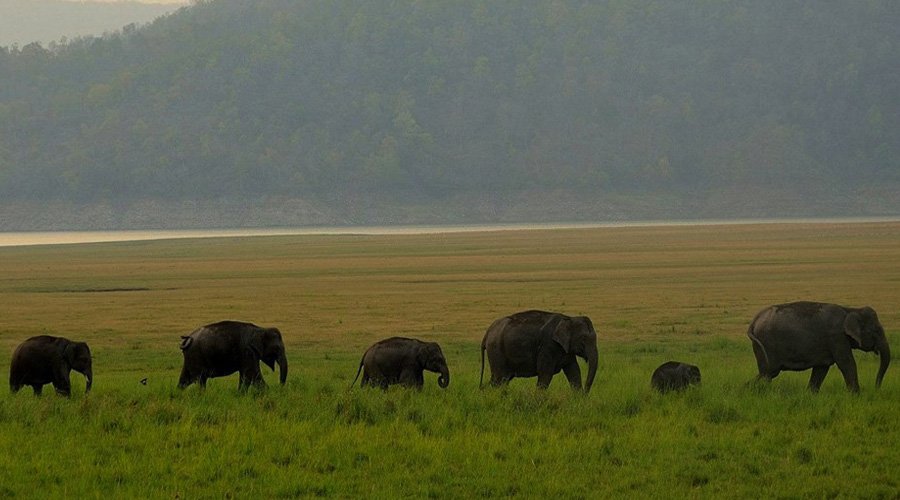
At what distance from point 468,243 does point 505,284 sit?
39.2 metres

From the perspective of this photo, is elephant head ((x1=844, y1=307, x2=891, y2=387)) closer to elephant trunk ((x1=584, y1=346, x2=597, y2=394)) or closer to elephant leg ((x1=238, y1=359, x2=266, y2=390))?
elephant trunk ((x1=584, y1=346, x2=597, y2=394))

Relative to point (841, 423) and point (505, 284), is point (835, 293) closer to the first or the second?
point (505, 284)

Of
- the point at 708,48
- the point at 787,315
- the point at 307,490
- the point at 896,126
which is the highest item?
the point at 708,48

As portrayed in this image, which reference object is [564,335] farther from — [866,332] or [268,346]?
[866,332]

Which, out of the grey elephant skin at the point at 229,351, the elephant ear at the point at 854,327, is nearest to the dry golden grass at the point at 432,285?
the grey elephant skin at the point at 229,351

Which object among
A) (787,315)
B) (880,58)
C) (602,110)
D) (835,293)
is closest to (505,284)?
(835,293)

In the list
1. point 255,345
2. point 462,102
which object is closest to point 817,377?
point 255,345

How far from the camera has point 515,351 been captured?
18.0 m

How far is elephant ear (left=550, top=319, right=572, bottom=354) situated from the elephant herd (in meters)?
0.01

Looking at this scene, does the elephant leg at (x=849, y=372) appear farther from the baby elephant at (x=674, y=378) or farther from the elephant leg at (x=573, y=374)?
the elephant leg at (x=573, y=374)

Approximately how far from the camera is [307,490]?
1271 centimetres

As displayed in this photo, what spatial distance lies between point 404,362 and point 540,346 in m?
1.74

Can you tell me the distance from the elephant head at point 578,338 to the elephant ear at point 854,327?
314 centimetres

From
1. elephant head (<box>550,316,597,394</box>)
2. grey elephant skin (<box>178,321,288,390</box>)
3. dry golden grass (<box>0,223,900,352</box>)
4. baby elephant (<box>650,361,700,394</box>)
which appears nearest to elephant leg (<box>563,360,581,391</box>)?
elephant head (<box>550,316,597,394</box>)
